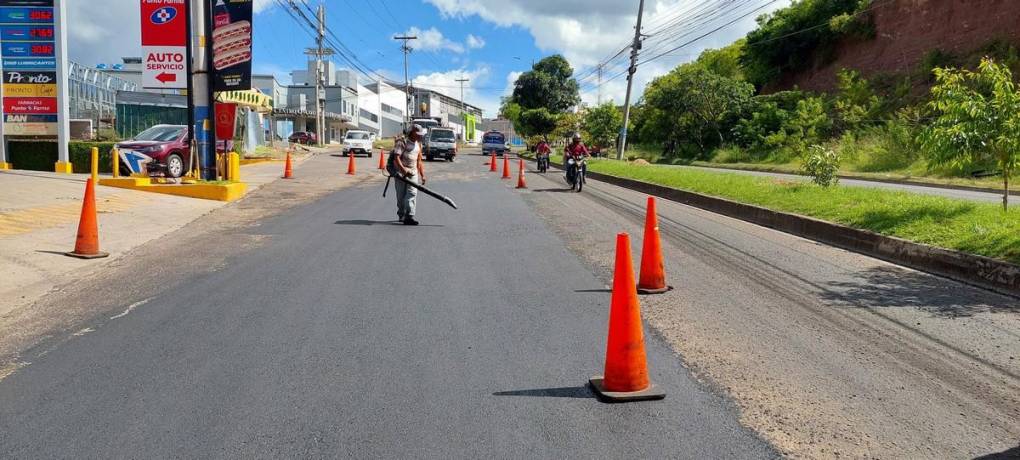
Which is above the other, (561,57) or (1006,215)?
(561,57)

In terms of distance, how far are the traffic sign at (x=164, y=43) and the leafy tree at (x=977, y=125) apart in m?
15.1

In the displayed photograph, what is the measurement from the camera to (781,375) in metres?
4.70

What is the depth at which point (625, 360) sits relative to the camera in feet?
14.0

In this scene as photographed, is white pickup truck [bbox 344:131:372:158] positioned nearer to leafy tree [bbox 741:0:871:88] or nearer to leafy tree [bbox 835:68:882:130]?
leafy tree [bbox 835:68:882:130]

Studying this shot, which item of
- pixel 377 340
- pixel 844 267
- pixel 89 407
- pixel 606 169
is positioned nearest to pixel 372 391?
pixel 377 340

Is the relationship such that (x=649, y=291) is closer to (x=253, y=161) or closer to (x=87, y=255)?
(x=87, y=255)

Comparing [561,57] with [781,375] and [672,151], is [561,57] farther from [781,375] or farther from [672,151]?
[781,375]

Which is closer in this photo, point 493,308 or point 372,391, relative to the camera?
point 372,391

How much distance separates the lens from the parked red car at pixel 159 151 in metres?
18.3

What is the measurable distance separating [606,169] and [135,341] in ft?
81.0

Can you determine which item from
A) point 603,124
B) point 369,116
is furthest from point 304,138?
point 369,116

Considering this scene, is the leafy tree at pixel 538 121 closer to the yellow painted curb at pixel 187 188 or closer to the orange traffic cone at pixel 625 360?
the yellow painted curb at pixel 187 188

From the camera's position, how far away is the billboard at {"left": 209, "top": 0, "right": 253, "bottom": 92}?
16.1 meters

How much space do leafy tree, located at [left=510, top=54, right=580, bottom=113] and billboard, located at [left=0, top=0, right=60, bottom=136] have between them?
1720 inches
